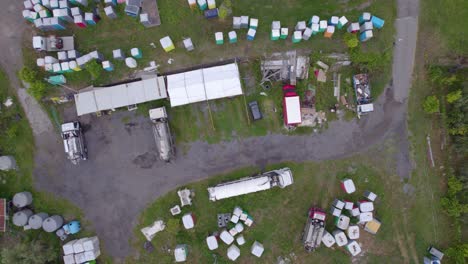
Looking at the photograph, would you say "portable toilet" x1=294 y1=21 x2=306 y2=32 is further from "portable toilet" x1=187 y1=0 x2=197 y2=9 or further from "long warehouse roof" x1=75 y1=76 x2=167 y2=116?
"long warehouse roof" x1=75 y1=76 x2=167 y2=116

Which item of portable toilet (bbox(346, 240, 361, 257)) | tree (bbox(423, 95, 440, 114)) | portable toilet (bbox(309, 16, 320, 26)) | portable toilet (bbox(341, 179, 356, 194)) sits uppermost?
portable toilet (bbox(309, 16, 320, 26))

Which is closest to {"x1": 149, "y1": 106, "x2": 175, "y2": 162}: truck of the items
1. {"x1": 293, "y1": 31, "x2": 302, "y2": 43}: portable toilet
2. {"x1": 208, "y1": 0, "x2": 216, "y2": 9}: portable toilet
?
{"x1": 208, "y1": 0, "x2": 216, "y2": 9}: portable toilet

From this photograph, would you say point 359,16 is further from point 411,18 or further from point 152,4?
point 152,4

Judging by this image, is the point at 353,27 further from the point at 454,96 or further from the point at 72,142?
the point at 72,142

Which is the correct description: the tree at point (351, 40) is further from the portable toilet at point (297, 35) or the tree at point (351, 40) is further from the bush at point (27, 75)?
the bush at point (27, 75)

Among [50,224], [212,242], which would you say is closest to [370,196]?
[212,242]

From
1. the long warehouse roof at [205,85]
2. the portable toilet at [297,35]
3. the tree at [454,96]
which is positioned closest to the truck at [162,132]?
the long warehouse roof at [205,85]
